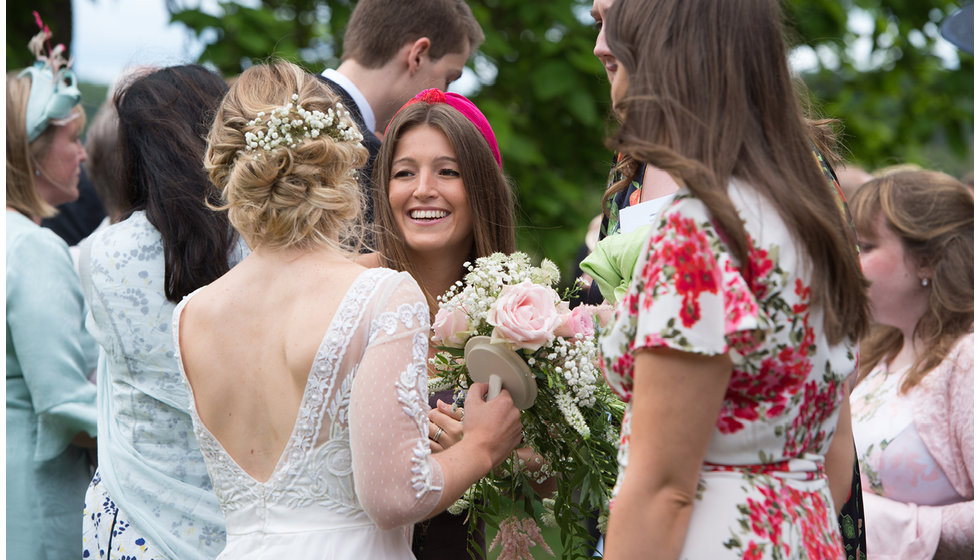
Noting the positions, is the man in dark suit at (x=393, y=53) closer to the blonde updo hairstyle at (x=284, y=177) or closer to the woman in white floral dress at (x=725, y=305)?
the blonde updo hairstyle at (x=284, y=177)

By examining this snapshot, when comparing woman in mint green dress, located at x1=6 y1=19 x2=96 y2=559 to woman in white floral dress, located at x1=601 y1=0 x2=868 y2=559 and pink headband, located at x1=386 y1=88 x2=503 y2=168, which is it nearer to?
pink headband, located at x1=386 y1=88 x2=503 y2=168

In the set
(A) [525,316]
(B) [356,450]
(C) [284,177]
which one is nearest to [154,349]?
(C) [284,177]

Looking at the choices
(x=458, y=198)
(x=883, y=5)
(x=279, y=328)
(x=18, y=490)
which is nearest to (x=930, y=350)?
(x=458, y=198)

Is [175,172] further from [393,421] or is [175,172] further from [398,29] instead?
[398,29]

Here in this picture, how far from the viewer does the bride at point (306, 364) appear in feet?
6.82

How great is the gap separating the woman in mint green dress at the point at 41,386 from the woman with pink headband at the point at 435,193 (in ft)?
4.28

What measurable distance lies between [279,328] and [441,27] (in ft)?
8.19

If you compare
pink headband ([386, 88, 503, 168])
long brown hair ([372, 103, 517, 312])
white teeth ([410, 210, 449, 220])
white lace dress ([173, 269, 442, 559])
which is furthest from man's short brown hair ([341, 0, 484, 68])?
white lace dress ([173, 269, 442, 559])

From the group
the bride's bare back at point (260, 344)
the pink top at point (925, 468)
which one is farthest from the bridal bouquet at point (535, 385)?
the pink top at point (925, 468)

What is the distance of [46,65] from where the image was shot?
420 cm

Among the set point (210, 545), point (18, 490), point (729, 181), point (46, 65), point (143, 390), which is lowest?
point (18, 490)

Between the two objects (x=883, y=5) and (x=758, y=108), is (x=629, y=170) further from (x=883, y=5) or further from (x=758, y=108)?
(x=883, y=5)

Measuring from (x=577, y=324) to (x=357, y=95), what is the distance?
212 cm

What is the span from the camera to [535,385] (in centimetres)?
Result: 242
